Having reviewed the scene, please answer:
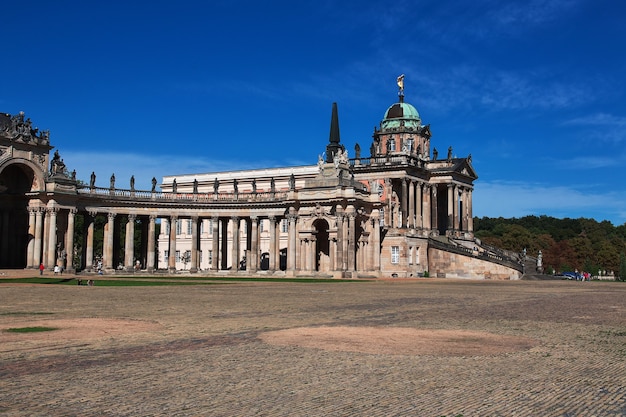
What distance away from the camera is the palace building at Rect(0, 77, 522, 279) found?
78.4 metres

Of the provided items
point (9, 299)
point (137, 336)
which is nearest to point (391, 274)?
point (9, 299)

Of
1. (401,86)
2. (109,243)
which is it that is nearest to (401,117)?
(401,86)

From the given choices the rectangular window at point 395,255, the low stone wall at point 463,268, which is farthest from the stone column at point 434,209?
the rectangular window at point 395,255

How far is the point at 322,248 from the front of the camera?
84.0 meters

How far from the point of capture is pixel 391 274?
292 ft

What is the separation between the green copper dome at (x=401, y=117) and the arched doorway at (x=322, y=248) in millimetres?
29269

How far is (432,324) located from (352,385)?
11.0 m

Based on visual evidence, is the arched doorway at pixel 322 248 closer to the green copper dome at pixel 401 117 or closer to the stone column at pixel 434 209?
the stone column at pixel 434 209

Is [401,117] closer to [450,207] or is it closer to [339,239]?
[450,207]

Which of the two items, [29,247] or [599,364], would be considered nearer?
[599,364]

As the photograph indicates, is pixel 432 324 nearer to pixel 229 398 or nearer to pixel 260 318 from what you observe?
pixel 260 318

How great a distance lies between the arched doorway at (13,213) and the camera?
7950 cm

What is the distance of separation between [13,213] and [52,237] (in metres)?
7.81

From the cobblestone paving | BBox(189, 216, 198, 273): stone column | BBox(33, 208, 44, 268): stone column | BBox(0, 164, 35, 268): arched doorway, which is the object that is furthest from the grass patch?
BBox(189, 216, 198, 273): stone column
